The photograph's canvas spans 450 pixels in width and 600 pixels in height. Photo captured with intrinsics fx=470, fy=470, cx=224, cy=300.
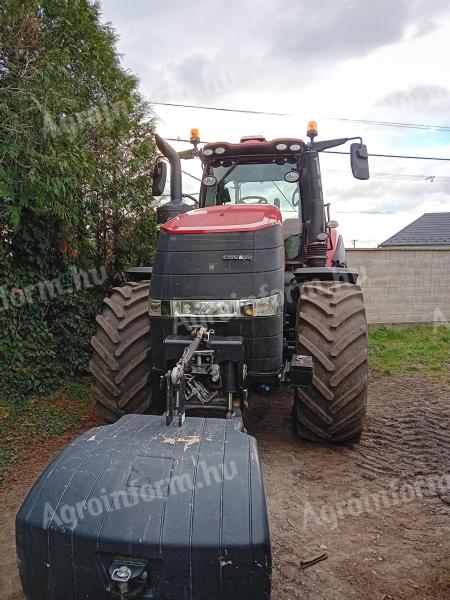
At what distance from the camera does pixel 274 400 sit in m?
4.94

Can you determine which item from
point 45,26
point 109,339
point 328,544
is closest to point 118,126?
point 45,26

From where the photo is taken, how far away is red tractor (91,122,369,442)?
3.09 metres

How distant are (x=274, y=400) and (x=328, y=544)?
8.06 feet

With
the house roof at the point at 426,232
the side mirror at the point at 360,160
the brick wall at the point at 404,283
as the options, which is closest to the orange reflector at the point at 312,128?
the side mirror at the point at 360,160

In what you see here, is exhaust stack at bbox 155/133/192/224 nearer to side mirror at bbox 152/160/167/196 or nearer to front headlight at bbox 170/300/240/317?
side mirror at bbox 152/160/167/196

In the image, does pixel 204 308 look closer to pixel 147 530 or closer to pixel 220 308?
pixel 220 308

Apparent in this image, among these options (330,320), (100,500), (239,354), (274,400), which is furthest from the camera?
(274,400)

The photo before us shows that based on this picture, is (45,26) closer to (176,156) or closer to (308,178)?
(176,156)

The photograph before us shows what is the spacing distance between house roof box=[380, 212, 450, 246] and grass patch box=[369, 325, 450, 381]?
1201 centimetres

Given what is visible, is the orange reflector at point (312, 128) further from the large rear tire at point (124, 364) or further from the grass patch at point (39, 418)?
the grass patch at point (39, 418)

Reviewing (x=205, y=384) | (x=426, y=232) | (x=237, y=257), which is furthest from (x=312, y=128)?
(x=426, y=232)

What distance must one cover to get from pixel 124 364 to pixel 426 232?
793 inches

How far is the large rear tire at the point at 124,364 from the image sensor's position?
3404mm

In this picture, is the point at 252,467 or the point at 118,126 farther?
the point at 118,126
